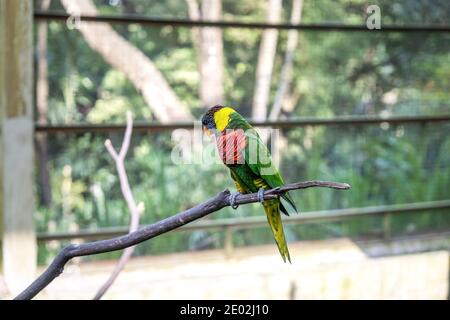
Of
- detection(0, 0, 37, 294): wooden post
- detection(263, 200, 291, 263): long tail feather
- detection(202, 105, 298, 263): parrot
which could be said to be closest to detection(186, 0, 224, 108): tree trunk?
detection(0, 0, 37, 294): wooden post

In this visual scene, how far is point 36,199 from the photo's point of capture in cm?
200

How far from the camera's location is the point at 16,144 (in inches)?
75.7

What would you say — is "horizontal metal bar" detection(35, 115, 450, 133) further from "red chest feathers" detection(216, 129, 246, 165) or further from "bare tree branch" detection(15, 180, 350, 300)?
"bare tree branch" detection(15, 180, 350, 300)

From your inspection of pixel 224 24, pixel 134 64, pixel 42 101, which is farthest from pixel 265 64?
pixel 42 101

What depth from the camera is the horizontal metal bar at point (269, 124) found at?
79.4 inches

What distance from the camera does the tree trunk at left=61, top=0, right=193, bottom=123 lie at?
2.00 m

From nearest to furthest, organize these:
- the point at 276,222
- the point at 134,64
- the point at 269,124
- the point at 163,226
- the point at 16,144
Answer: the point at 163,226, the point at 276,222, the point at 16,144, the point at 134,64, the point at 269,124

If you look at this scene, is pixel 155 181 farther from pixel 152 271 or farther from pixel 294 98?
pixel 294 98

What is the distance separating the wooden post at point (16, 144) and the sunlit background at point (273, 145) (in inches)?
2.1

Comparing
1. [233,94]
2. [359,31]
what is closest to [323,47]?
[359,31]

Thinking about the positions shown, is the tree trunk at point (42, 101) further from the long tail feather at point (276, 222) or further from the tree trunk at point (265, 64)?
the long tail feather at point (276, 222)

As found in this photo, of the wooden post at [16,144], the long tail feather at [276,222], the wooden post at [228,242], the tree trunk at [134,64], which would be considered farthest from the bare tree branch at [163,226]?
the wooden post at [228,242]

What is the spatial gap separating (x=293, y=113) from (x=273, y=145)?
0.13 meters

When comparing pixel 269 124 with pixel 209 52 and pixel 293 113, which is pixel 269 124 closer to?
pixel 293 113
